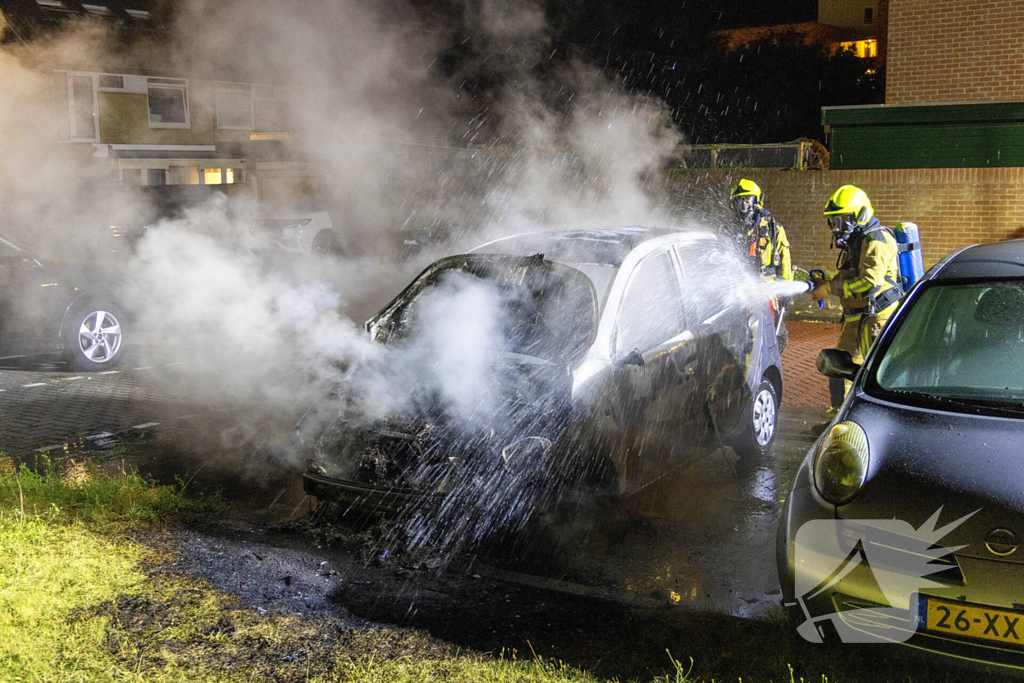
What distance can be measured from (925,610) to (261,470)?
413 cm

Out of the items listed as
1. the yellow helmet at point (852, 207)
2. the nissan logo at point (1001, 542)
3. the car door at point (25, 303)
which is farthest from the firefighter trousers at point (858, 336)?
the car door at point (25, 303)

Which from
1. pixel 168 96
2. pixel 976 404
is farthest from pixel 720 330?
pixel 168 96

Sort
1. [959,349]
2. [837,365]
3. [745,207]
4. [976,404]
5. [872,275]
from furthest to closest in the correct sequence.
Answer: [745,207] < [872,275] < [837,365] < [959,349] < [976,404]

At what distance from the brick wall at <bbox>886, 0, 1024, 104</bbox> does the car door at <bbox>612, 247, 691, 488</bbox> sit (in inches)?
387

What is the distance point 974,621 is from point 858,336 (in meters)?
3.41

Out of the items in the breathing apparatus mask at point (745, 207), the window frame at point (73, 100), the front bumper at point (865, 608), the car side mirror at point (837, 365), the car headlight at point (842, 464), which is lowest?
the front bumper at point (865, 608)

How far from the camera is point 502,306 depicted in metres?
4.76

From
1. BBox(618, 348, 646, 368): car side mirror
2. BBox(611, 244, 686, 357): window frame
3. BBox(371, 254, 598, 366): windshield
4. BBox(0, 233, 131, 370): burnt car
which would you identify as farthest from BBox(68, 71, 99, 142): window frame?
BBox(618, 348, 646, 368): car side mirror

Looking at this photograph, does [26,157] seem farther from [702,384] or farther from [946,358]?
[946,358]

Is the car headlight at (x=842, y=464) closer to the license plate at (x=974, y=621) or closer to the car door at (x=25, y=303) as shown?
the license plate at (x=974, y=621)

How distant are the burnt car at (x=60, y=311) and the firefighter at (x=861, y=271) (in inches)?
276

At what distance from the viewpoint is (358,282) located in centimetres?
1392

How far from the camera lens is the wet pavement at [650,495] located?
379 centimetres

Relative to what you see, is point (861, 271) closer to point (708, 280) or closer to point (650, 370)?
point (708, 280)
